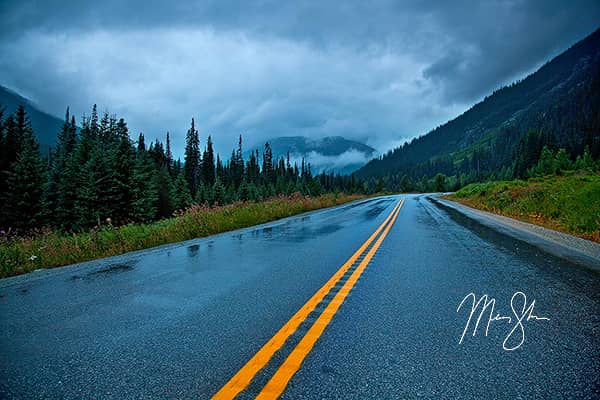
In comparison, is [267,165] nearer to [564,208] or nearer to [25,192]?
[25,192]

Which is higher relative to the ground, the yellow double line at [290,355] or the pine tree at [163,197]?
the pine tree at [163,197]

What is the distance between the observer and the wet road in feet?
6.30

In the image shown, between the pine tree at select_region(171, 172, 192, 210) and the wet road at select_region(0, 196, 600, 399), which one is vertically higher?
the pine tree at select_region(171, 172, 192, 210)

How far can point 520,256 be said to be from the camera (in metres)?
5.87

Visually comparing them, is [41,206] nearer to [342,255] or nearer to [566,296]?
[342,255]

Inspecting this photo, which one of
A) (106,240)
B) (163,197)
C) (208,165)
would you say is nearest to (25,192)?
(163,197)

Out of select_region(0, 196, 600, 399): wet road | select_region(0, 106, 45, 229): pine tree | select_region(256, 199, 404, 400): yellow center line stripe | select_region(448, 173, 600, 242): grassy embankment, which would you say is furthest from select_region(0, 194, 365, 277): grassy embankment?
select_region(0, 106, 45, 229): pine tree

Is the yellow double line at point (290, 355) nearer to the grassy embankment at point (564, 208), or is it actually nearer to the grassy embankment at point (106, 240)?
the grassy embankment at point (106, 240)

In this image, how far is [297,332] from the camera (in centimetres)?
263

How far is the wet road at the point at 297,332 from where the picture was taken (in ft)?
6.30

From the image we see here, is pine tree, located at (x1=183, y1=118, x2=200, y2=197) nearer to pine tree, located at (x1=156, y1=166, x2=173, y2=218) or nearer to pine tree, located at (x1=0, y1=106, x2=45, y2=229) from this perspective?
pine tree, located at (x1=156, y1=166, x2=173, y2=218)

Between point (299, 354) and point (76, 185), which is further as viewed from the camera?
point (76, 185)

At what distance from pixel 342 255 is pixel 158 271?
3.50 meters

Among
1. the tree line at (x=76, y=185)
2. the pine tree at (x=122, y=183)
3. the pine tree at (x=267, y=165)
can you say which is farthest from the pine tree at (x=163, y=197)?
the pine tree at (x=267, y=165)
